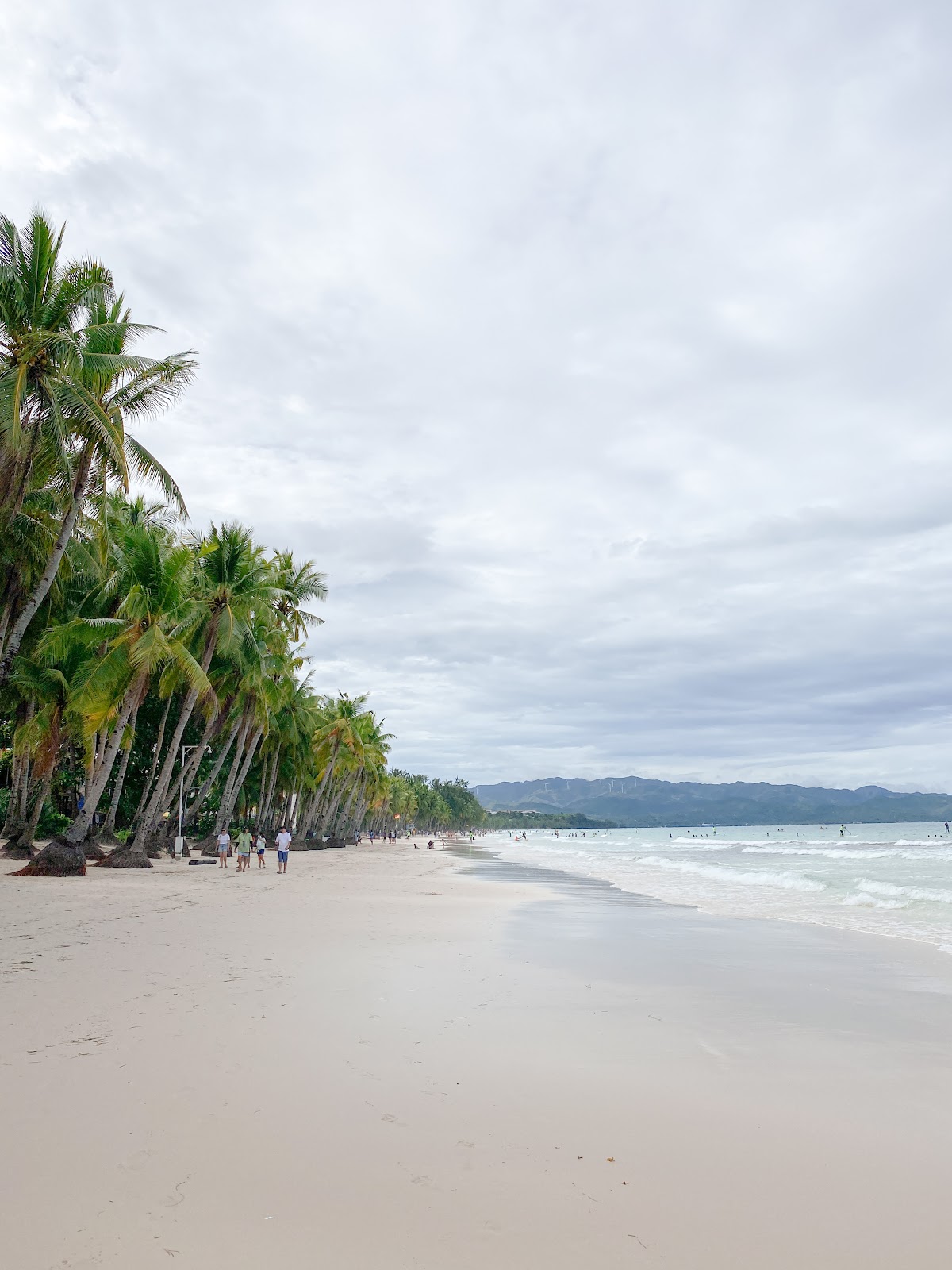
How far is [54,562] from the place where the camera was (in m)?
14.8

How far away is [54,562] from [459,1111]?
13757 millimetres

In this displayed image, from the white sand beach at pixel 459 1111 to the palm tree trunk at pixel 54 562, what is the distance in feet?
19.8

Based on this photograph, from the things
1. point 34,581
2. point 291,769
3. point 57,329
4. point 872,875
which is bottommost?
point 872,875

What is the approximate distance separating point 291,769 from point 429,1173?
4874 cm

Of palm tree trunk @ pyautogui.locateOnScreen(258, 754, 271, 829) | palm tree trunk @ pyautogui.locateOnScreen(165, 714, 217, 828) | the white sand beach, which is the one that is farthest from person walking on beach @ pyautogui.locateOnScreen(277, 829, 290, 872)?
palm tree trunk @ pyautogui.locateOnScreen(258, 754, 271, 829)

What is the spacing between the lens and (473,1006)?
711 centimetres

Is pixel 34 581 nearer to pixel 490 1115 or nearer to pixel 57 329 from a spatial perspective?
pixel 57 329

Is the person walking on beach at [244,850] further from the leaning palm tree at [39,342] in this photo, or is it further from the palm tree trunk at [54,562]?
the leaning palm tree at [39,342]

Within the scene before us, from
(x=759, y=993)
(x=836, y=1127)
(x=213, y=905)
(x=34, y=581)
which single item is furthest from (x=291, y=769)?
(x=836, y=1127)

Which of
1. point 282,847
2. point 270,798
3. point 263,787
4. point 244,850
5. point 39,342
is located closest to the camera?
point 39,342

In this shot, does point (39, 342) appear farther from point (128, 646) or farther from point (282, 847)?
point (282, 847)

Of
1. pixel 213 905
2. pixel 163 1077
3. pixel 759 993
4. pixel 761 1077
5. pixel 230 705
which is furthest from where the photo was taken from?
pixel 230 705

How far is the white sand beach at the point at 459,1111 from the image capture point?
10.3 feet

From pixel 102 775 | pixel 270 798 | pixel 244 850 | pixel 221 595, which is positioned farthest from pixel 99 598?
pixel 270 798
